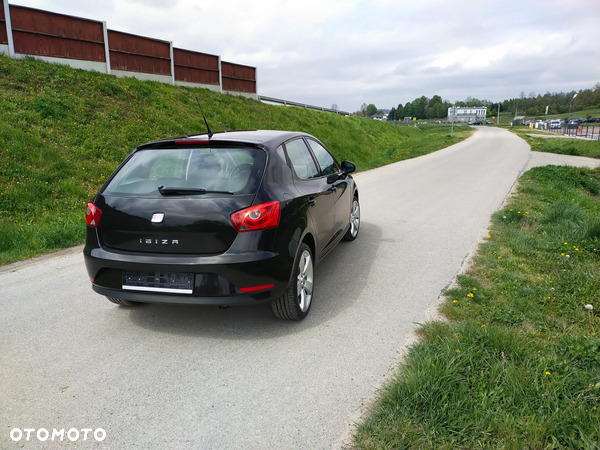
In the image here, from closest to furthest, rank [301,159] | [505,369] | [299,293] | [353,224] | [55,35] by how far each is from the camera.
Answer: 1. [505,369]
2. [299,293]
3. [301,159]
4. [353,224]
5. [55,35]

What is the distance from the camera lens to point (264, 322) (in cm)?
402

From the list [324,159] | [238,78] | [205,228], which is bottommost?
[205,228]

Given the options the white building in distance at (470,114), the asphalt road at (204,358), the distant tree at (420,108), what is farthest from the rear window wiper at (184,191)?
the distant tree at (420,108)

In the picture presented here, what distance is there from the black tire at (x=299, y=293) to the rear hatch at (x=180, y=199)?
2.29 ft

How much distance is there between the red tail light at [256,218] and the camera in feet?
11.4

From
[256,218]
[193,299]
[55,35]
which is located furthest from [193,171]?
[55,35]

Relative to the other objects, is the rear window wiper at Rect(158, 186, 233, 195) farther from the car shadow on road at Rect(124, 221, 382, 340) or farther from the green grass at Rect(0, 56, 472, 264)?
the green grass at Rect(0, 56, 472, 264)

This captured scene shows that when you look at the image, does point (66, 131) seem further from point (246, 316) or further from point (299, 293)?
point (299, 293)

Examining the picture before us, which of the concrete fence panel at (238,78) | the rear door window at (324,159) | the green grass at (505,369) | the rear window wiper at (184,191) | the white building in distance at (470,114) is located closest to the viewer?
the green grass at (505,369)

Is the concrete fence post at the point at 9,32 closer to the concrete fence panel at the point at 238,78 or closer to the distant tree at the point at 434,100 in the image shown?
the concrete fence panel at the point at 238,78

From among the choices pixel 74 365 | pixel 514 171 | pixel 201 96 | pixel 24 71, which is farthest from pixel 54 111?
pixel 514 171

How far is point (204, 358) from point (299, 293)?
101 cm

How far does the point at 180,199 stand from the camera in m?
3.56

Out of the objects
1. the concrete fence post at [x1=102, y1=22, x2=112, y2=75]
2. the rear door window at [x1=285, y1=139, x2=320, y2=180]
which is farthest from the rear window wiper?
the concrete fence post at [x1=102, y1=22, x2=112, y2=75]
